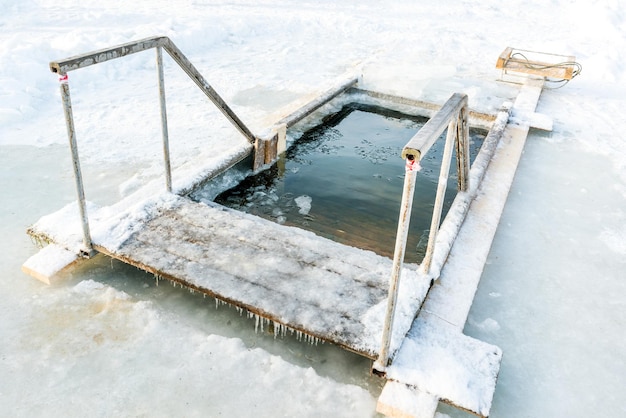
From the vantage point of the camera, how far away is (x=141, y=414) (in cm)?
251

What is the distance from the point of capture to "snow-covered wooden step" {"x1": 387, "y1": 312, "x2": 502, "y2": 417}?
2.49 m

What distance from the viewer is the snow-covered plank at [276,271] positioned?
2814 millimetres

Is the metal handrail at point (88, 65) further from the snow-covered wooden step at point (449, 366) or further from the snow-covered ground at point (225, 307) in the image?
the snow-covered wooden step at point (449, 366)

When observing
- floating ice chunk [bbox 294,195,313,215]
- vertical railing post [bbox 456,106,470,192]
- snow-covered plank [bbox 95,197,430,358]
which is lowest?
floating ice chunk [bbox 294,195,313,215]

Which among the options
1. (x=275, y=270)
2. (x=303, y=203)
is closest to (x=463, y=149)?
(x=303, y=203)

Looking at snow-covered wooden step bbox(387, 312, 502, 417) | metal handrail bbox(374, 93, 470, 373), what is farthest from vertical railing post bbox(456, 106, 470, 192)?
snow-covered wooden step bbox(387, 312, 502, 417)

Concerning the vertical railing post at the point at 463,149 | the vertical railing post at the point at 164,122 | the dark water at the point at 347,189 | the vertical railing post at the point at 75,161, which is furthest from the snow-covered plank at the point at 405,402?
the vertical railing post at the point at 164,122

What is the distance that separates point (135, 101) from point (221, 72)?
181 centimetres

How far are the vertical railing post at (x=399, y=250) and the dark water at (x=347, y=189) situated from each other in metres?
1.45

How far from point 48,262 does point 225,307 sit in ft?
3.86

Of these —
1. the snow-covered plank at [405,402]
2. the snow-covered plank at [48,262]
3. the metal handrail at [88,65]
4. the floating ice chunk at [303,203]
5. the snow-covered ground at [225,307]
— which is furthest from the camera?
the floating ice chunk at [303,203]

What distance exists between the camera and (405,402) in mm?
2469

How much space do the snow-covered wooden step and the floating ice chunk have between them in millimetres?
1837

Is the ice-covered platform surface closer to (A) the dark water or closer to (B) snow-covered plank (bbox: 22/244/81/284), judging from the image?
(B) snow-covered plank (bbox: 22/244/81/284)
